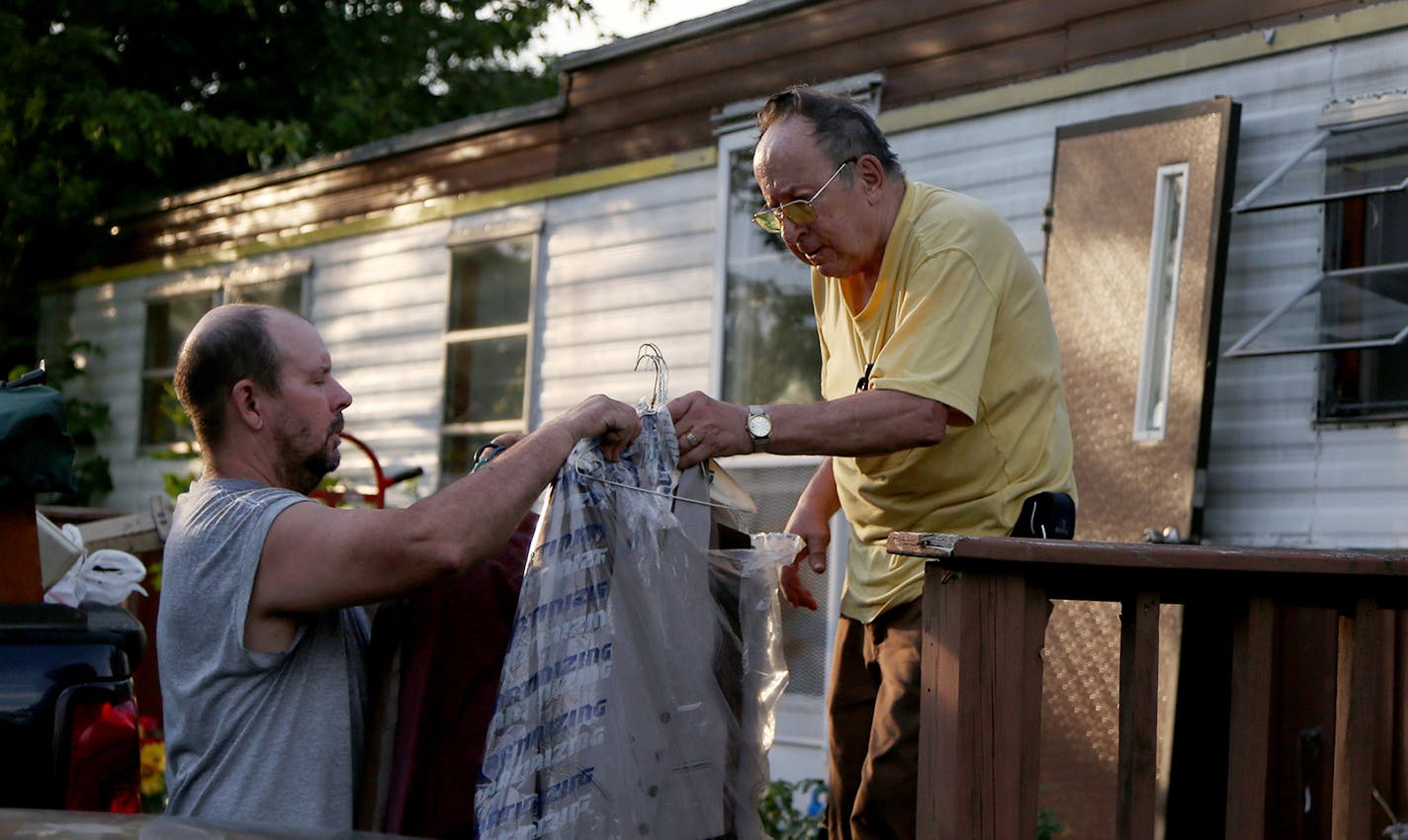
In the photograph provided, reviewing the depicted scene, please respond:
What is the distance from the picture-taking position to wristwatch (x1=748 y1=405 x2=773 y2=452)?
9.72 ft

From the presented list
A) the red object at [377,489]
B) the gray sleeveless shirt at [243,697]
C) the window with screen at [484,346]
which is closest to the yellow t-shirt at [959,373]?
the gray sleeveless shirt at [243,697]

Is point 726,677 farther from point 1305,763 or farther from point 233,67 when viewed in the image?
point 233,67

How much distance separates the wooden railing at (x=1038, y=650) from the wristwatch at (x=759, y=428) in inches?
21.2

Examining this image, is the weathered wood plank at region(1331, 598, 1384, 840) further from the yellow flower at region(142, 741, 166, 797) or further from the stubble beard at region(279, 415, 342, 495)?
the yellow flower at region(142, 741, 166, 797)

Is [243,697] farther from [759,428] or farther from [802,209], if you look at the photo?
[802,209]

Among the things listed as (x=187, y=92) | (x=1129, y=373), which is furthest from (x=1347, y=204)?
(x=187, y=92)

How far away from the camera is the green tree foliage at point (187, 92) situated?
1316cm

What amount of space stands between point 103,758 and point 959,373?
1734 millimetres

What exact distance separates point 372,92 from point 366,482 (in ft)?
23.1

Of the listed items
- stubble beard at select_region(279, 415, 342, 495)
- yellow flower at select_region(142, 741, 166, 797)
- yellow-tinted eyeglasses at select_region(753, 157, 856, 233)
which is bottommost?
yellow flower at select_region(142, 741, 166, 797)

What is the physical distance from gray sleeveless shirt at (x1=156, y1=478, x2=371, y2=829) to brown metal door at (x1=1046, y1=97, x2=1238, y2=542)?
13.4 feet

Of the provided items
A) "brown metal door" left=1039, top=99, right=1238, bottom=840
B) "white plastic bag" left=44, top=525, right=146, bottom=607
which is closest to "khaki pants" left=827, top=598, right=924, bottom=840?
"white plastic bag" left=44, top=525, right=146, bottom=607

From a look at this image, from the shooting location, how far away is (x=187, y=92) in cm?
1569

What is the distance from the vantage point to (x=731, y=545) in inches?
116
